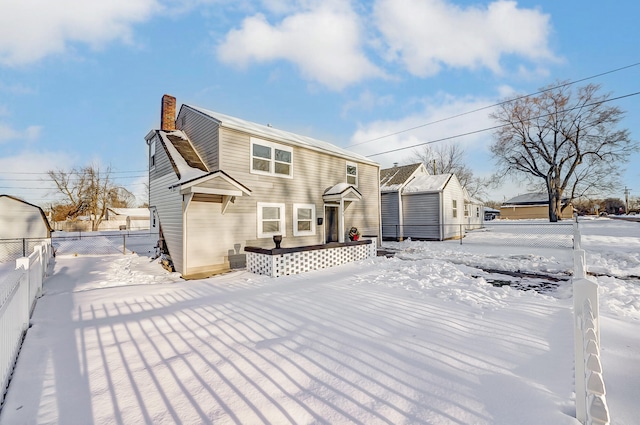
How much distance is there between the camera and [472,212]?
25.4m

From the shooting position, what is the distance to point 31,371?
2.93 m

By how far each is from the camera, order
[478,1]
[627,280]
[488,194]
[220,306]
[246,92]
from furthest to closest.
Answer: [488,194] < [246,92] < [478,1] < [627,280] < [220,306]

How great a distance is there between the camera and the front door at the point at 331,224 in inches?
496

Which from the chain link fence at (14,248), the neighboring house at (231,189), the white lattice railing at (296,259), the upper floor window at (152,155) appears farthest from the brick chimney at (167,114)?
the chain link fence at (14,248)

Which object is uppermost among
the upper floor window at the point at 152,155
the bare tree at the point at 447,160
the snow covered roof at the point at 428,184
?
the bare tree at the point at 447,160

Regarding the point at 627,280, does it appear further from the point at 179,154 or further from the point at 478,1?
the point at 179,154

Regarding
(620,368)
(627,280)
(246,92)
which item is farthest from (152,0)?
(627,280)

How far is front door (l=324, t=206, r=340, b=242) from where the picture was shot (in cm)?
1260

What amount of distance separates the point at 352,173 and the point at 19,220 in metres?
15.6

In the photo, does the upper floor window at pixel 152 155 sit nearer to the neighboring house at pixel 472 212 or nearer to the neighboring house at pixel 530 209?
the neighboring house at pixel 472 212

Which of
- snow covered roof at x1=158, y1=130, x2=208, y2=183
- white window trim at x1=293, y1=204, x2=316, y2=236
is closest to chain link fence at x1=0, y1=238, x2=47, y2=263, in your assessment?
snow covered roof at x1=158, y1=130, x2=208, y2=183

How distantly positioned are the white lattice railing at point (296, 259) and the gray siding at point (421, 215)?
336 inches

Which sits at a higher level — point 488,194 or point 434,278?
point 488,194

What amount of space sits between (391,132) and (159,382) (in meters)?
20.5
